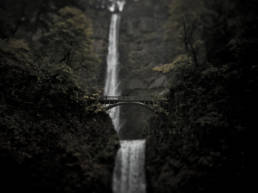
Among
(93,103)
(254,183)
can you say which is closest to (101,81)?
(93,103)

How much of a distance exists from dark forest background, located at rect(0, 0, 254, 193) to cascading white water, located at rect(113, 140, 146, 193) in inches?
30.3

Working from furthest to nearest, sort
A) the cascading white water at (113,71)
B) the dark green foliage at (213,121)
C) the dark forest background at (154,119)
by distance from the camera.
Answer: the cascading white water at (113,71), the dark forest background at (154,119), the dark green foliage at (213,121)

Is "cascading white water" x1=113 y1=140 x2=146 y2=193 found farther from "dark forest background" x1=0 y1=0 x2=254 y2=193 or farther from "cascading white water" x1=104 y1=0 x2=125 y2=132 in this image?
"cascading white water" x1=104 y1=0 x2=125 y2=132

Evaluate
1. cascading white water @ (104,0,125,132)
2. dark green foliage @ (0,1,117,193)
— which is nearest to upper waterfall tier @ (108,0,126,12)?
cascading white water @ (104,0,125,132)

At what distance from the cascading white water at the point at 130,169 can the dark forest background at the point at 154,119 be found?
0.77m

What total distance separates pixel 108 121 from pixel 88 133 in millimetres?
A: 2771

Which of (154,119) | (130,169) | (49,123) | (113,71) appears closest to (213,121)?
(154,119)

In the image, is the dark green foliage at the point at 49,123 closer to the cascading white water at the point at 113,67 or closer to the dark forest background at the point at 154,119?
the dark forest background at the point at 154,119

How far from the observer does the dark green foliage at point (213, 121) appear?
10031 mm

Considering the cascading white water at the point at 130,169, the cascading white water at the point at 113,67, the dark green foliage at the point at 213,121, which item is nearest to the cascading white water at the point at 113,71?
the cascading white water at the point at 113,67

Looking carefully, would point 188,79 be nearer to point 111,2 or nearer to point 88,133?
point 88,133

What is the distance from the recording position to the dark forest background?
10.3 metres

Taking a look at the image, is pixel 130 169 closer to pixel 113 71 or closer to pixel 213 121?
pixel 213 121

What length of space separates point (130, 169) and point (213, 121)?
23.9 feet
